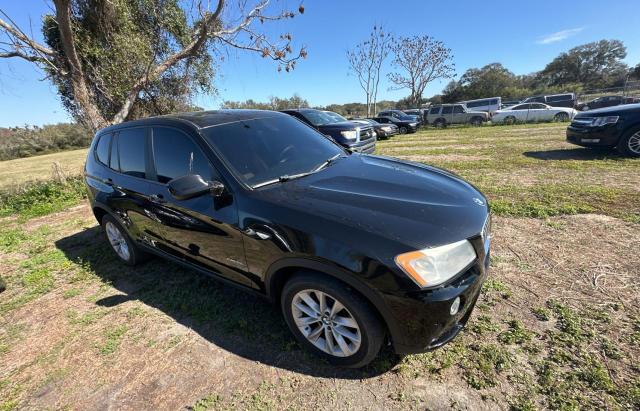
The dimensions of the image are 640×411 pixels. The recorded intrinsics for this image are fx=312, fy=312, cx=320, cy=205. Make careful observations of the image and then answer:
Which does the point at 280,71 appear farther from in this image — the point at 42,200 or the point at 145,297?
the point at 145,297

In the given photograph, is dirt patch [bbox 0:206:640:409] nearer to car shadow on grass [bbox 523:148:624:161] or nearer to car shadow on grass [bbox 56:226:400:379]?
car shadow on grass [bbox 56:226:400:379]

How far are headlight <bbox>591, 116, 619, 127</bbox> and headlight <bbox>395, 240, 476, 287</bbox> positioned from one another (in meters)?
7.91

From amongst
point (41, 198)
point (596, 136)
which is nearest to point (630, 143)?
point (596, 136)

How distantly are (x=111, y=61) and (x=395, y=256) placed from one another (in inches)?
448

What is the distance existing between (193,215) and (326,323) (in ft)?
4.51

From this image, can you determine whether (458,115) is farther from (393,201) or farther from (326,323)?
(326,323)

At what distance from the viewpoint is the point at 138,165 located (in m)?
3.14

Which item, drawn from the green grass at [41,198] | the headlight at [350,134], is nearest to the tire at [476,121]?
the headlight at [350,134]

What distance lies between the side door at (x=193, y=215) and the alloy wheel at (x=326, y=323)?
1.74 feet

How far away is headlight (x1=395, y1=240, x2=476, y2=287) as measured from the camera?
1.69 m

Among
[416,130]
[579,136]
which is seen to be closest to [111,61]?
[579,136]

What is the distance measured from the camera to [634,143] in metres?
6.87

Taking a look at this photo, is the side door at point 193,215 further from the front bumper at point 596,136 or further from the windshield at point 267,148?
the front bumper at point 596,136

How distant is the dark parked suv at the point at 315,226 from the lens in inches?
69.1
